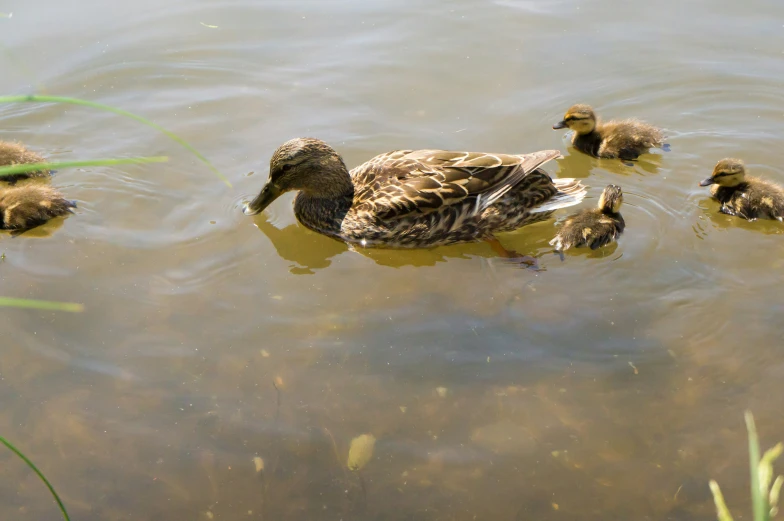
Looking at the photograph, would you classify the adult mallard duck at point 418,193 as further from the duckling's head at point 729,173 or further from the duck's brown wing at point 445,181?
the duckling's head at point 729,173

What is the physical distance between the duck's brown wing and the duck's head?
30cm

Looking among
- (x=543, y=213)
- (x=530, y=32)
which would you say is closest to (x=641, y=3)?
(x=530, y=32)

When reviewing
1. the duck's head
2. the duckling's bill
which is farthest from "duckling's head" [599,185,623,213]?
the duckling's bill

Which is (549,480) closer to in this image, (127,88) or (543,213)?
(543,213)

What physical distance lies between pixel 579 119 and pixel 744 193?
49.6 inches

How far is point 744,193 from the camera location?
4.62 metres

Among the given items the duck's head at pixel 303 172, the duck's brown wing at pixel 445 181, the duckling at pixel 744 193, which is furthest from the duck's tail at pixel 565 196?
the duck's head at pixel 303 172

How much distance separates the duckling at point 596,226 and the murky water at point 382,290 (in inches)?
3.5

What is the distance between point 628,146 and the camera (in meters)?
5.19

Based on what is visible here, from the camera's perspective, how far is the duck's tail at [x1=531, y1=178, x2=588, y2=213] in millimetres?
4711

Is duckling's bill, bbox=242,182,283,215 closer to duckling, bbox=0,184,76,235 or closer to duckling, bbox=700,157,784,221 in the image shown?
duckling, bbox=0,184,76,235

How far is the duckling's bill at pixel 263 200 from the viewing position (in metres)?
4.79

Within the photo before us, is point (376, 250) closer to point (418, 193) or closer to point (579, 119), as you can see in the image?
point (418, 193)

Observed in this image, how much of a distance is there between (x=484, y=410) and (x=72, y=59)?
190 inches
